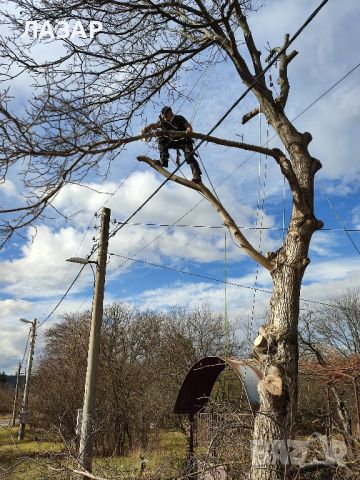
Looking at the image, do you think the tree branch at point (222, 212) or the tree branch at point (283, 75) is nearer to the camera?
the tree branch at point (222, 212)

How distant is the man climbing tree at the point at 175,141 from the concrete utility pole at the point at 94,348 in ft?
18.0

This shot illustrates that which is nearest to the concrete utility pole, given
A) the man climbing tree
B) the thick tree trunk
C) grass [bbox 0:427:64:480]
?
grass [bbox 0:427:64:480]

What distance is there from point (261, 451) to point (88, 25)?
5408 millimetres

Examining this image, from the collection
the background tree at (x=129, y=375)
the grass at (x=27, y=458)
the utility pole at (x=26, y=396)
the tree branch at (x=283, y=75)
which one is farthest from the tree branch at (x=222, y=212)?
the utility pole at (x=26, y=396)

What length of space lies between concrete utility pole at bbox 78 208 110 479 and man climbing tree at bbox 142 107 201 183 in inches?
216

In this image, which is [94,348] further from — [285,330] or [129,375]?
[129,375]

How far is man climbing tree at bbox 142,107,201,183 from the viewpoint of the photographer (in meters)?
6.51

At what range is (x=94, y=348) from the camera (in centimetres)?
1123

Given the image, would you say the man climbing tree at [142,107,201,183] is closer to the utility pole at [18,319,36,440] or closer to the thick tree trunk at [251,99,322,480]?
the thick tree trunk at [251,99,322,480]

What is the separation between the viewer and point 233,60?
679 centimetres

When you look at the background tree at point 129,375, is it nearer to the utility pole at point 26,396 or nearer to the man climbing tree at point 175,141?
the utility pole at point 26,396

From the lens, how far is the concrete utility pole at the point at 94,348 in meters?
10.3

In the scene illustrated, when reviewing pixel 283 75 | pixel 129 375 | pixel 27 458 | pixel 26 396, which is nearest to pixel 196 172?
pixel 283 75

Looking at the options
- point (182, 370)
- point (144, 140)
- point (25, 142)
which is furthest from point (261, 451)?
point (182, 370)
